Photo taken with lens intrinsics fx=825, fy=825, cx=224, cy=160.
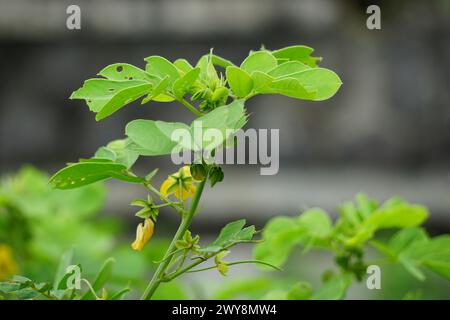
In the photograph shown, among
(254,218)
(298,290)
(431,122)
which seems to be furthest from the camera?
(431,122)

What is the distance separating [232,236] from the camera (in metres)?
0.55

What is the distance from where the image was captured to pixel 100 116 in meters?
0.54

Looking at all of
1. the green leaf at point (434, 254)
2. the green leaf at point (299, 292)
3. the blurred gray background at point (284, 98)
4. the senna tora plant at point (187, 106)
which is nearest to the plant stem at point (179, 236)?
the senna tora plant at point (187, 106)

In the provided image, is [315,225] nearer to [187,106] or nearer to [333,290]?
[333,290]

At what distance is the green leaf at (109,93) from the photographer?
54cm

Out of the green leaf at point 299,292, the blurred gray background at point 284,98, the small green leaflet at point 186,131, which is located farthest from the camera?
the blurred gray background at point 284,98

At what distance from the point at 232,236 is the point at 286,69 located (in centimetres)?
12

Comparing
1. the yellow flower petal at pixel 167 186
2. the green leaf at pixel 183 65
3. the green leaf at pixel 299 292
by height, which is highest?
the green leaf at pixel 183 65

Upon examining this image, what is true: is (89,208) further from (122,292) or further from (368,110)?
(368,110)

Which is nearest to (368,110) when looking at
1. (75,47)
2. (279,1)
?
(279,1)

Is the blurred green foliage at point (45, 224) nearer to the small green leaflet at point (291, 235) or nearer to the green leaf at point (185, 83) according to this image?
the small green leaflet at point (291, 235)

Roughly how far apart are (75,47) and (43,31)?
9.0 inches

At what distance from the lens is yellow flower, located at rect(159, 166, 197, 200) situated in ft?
1.91

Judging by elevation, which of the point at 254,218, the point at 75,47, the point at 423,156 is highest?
the point at 75,47
